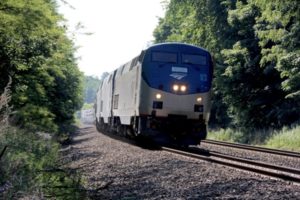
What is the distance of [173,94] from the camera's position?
17562mm

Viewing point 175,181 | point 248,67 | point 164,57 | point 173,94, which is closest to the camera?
point 175,181

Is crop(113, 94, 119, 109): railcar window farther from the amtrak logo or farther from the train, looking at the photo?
the amtrak logo

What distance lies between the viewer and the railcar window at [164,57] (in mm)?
17969

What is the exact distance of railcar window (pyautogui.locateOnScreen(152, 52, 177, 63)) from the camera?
17969 mm

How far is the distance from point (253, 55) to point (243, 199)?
64.5 feet

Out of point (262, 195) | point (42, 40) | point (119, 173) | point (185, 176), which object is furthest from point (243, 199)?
point (42, 40)

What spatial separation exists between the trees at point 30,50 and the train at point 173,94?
311 cm

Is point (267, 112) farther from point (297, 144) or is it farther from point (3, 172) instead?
point (3, 172)

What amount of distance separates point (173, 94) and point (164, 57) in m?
1.48

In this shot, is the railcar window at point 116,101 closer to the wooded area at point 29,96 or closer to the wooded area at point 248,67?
the wooded area at point 29,96

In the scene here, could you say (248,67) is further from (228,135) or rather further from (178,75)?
(178,75)

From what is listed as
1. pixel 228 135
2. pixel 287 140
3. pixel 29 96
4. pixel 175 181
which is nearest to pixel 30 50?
pixel 29 96

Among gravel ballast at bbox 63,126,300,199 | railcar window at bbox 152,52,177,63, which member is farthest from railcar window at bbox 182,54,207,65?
gravel ballast at bbox 63,126,300,199

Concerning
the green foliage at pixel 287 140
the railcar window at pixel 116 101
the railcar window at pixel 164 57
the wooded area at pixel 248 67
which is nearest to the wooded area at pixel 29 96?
the railcar window at pixel 164 57
